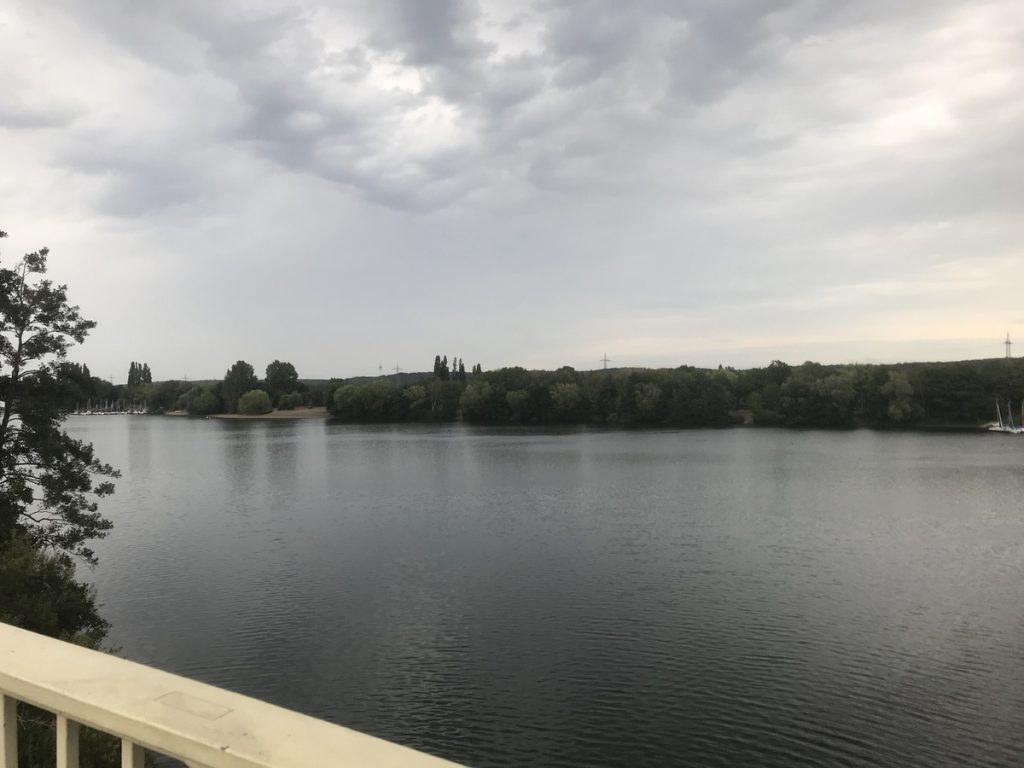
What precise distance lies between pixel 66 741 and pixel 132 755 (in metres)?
0.26

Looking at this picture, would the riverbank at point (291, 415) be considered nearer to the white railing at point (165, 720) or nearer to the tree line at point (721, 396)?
the tree line at point (721, 396)

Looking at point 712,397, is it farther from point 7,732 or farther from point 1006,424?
point 7,732

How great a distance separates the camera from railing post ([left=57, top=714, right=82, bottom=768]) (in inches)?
64.3

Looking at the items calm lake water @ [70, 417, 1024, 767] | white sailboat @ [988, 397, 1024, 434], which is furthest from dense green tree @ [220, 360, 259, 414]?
white sailboat @ [988, 397, 1024, 434]

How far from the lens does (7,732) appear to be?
1.82 meters

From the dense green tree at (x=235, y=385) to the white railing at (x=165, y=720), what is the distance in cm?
16766

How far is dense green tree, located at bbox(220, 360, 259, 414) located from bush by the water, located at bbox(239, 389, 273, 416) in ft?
21.4

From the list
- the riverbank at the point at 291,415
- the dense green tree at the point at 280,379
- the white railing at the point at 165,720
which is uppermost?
the dense green tree at the point at 280,379

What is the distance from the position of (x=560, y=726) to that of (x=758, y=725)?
12.9 ft

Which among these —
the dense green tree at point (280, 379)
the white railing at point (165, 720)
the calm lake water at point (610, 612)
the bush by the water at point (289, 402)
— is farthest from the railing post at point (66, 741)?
the dense green tree at point (280, 379)

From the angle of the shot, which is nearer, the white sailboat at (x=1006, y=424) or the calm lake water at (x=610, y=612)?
the calm lake water at (x=610, y=612)

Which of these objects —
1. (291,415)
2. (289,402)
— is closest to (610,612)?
(291,415)

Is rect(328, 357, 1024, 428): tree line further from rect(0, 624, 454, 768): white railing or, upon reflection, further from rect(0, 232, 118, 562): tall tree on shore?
rect(0, 624, 454, 768): white railing

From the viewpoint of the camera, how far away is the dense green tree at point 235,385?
525 ft
